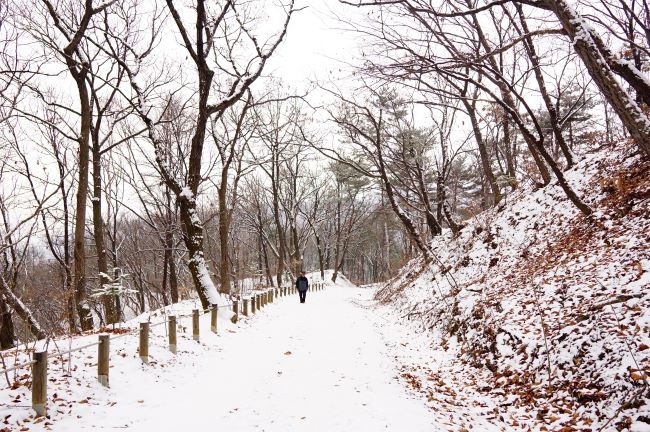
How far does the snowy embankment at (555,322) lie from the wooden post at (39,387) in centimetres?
497

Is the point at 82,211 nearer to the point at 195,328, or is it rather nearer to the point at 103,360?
the point at 195,328

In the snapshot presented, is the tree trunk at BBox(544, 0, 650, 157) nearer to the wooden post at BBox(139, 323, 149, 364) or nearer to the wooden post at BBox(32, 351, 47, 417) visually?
the wooden post at BBox(32, 351, 47, 417)

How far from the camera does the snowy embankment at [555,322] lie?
15.0 feet

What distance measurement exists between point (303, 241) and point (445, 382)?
31.4 meters

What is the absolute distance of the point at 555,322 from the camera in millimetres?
6016

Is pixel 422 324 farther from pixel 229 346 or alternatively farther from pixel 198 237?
pixel 198 237

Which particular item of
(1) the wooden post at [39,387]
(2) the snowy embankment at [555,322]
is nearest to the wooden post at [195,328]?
(1) the wooden post at [39,387]

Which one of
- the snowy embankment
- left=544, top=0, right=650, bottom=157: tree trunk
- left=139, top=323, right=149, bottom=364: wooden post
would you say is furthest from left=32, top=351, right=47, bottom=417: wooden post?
left=544, top=0, right=650, bottom=157: tree trunk

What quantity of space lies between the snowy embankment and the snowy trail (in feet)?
2.34

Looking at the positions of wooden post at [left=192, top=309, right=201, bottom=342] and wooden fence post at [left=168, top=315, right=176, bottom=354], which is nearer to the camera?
wooden fence post at [left=168, top=315, right=176, bottom=354]

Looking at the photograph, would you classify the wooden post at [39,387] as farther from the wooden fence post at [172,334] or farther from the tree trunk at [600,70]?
the tree trunk at [600,70]

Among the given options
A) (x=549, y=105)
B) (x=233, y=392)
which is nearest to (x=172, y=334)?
(x=233, y=392)

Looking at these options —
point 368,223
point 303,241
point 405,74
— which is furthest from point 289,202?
point 405,74

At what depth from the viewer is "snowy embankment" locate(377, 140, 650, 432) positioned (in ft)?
15.0
